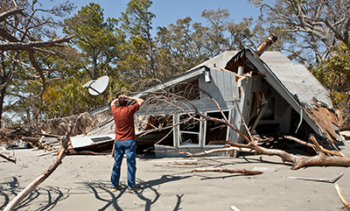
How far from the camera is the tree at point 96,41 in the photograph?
94.4 feet

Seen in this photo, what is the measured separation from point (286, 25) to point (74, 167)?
29206 mm

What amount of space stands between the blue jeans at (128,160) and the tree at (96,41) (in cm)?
2599

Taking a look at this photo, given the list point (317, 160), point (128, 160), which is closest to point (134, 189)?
point (128, 160)

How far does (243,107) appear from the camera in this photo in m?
7.42

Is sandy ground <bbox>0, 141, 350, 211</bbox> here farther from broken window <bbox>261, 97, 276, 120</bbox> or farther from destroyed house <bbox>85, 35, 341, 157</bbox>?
broken window <bbox>261, 97, 276, 120</bbox>

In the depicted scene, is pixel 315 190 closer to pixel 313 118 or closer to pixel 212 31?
pixel 313 118

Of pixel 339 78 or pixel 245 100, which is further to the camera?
pixel 339 78

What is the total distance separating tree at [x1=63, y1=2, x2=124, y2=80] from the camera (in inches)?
1133

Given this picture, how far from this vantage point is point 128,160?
4.26m

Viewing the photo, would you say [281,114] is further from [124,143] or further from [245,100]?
Result: [124,143]

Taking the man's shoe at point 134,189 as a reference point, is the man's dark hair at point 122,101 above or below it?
above

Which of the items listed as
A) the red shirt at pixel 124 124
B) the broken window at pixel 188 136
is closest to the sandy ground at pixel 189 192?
the red shirt at pixel 124 124

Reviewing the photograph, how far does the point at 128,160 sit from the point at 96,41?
1122 inches

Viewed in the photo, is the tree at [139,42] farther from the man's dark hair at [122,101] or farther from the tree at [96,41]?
the man's dark hair at [122,101]
